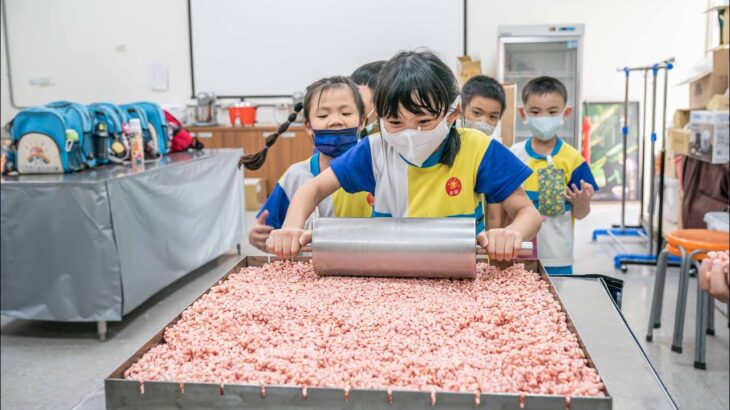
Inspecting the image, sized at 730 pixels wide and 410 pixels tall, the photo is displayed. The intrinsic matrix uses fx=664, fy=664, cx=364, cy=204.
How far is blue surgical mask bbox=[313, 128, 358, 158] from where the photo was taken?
162 cm

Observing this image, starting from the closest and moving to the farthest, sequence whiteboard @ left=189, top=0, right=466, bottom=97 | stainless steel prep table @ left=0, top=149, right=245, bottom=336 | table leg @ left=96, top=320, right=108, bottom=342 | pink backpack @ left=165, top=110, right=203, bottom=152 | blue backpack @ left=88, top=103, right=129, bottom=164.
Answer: stainless steel prep table @ left=0, top=149, right=245, bottom=336
table leg @ left=96, top=320, right=108, bottom=342
blue backpack @ left=88, top=103, right=129, bottom=164
pink backpack @ left=165, top=110, right=203, bottom=152
whiteboard @ left=189, top=0, right=466, bottom=97

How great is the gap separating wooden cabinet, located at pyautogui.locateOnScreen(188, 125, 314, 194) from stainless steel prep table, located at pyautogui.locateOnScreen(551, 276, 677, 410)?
16.4 ft

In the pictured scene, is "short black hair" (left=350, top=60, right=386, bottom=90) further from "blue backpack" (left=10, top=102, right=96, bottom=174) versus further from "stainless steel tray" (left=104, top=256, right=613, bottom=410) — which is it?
"blue backpack" (left=10, top=102, right=96, bottom=174)

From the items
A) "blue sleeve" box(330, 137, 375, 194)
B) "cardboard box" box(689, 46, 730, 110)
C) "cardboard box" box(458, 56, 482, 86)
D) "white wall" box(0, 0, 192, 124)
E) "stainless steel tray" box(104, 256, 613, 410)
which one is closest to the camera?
"stainless steel tray" box(104, 256, 613, 410)

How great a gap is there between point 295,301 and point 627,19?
627cm

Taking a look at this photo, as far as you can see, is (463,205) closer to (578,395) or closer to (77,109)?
(578,395)

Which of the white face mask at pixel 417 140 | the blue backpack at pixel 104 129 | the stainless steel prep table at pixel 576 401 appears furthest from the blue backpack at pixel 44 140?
the stainless steel prep table at pixel 576 401

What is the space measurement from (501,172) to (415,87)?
27 centimetres

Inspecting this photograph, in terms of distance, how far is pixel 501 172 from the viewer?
53.1 inches

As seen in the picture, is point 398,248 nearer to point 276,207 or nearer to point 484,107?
point 276,207

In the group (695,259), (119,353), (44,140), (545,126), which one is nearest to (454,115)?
(545,126)

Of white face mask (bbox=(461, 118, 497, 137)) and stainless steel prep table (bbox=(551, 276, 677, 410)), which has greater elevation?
white face mask (bbox=(461, 118, 497, 137))

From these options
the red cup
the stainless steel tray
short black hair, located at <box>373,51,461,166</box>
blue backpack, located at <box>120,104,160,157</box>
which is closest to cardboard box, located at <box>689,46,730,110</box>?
short black hair, located at <box>373,51,461,166</box>

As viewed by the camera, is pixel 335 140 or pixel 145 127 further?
pixel 145 127
